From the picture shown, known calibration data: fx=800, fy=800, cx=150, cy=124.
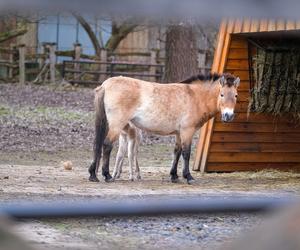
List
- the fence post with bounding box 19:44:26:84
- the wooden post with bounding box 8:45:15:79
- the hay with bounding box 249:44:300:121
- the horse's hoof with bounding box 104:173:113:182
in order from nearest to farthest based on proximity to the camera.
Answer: the horse's hoof with bounding box 104:173:113:182 < the hay with bounding box 249:44:300:121 < the fence post with bounding box 19:44:26:84 < the wooden post with bounding box 8:45:15:79

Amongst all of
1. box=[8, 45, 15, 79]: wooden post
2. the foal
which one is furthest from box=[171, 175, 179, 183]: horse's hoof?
box=[8, 45, 15, 79]: wooden post

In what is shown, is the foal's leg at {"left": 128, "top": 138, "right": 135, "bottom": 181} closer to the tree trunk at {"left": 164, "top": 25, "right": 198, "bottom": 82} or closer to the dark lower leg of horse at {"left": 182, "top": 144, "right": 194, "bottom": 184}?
the dark lower leg of horse at {"left": 182, "top": 144, "right": 194, "bottom": 184}

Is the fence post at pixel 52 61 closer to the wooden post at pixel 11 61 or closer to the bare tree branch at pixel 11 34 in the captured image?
the bare tree branch at pixel 11 34

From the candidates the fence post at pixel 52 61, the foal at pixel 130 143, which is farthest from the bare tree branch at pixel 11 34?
the foal at pixel 130 143

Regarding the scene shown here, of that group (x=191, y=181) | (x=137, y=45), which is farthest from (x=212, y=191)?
(x=137, y=45)

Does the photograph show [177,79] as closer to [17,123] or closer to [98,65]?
[17,123]

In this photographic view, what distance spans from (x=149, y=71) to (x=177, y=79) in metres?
11.7

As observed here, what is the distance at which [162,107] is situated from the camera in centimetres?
1023

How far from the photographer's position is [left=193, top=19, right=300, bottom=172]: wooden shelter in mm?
10909

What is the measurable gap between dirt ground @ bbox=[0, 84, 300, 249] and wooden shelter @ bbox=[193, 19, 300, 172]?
0.36 metres

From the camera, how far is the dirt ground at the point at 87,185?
18.2 ft

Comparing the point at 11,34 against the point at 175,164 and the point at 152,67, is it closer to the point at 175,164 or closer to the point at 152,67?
the point at 152,67

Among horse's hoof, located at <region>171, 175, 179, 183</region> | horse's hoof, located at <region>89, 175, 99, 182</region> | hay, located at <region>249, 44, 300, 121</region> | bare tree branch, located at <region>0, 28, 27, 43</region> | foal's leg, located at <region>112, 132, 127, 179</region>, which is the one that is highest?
bare tree branch, located at <region>0, 28, 27, 43</region>

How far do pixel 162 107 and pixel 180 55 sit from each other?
8.02 m
